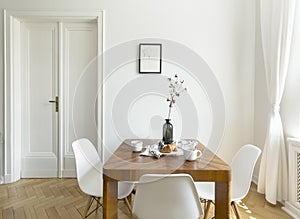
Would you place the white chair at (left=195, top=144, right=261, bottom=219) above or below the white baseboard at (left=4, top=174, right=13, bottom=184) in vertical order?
above

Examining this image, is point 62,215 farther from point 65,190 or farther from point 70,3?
point 70,3

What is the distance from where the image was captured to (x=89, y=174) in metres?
2.04

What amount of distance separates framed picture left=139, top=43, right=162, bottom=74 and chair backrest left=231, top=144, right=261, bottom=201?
64.8 inches

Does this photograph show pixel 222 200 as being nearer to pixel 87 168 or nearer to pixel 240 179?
pixel 240 179

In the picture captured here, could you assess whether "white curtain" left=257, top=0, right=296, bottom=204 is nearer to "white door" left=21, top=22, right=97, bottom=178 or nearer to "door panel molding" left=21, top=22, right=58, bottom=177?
"white door" left=21, top=22, right=97, bottom=178

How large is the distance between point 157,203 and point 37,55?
9.51 feet

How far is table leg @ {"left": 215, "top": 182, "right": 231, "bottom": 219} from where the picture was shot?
4.66 feet

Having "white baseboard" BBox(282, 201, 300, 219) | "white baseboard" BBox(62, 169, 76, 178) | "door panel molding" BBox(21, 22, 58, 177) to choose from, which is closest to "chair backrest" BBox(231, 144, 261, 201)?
"white baseboard" BBox(282, 201, 300, 219)

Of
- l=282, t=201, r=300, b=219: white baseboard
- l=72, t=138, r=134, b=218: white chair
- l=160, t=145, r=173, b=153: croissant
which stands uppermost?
l=160, t=145, r=173, b=153: croissant

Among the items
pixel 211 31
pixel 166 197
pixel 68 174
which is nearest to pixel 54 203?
pixel 68 174

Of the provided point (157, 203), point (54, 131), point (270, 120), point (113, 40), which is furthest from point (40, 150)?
point (270, 120)

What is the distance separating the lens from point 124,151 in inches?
74.5

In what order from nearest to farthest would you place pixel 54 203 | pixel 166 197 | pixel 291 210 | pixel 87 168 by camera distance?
1. pixel 166 197
2. pixel 87 168
3. pixel 291 210
4. pixel 54 203

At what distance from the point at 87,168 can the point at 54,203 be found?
0.80 metres
